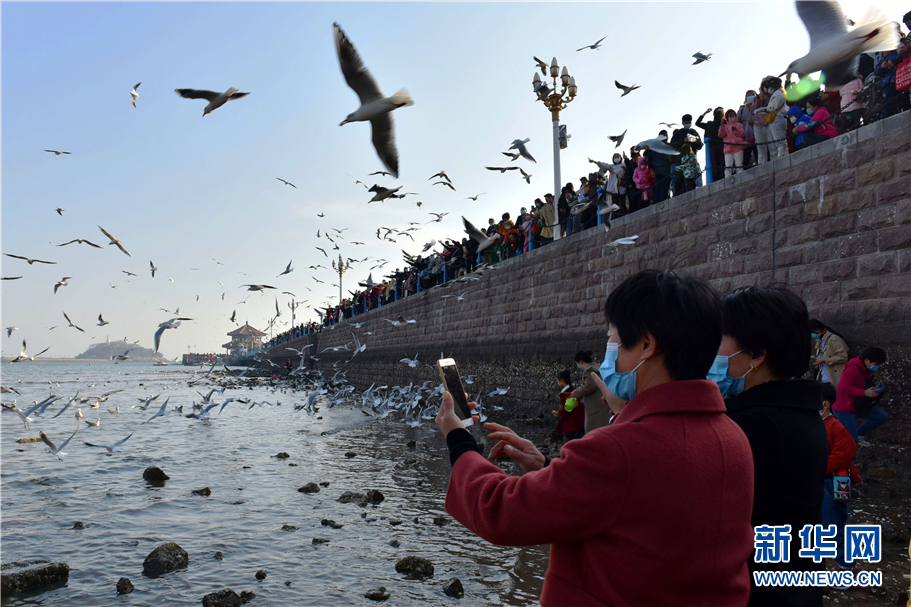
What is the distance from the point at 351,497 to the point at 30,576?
3.21 meters

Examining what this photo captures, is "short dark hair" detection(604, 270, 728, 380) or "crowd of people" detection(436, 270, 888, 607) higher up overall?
"short dark hair" detection(604, 270, 728, 380)

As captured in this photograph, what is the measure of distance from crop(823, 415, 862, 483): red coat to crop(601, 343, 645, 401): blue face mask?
3.00 m

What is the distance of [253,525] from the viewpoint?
6090 mm

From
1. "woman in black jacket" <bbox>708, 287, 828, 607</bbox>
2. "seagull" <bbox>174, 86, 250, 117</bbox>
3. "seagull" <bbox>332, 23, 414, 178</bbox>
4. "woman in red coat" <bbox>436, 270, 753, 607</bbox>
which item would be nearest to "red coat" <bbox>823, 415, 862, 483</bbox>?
"woman in black jacket" <bbox>708, 287, 828, 607</bbox>

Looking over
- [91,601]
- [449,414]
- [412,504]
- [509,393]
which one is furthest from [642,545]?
[509,393]

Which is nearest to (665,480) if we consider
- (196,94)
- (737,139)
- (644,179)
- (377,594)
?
(377,594)

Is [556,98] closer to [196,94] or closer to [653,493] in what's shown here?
[196,94]

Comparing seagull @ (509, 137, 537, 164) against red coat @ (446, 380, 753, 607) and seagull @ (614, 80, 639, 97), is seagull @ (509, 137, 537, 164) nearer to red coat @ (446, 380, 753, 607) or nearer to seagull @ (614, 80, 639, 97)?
seagull @ (614, 80, 639, 97)

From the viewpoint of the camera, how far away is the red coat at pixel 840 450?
12.0 feet

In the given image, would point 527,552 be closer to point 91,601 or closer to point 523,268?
point 91,601

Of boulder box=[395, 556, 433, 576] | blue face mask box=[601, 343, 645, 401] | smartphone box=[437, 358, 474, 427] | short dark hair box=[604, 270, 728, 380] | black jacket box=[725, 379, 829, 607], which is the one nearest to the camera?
short dark hair box=[604, 270, 728, 380]

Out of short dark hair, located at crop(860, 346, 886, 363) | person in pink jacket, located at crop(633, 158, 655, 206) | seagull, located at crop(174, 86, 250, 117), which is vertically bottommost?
short dark hair, located at crop(860, 346, 886, 363)

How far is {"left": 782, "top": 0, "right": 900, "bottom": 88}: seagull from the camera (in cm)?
342

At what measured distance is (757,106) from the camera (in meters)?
8.69
